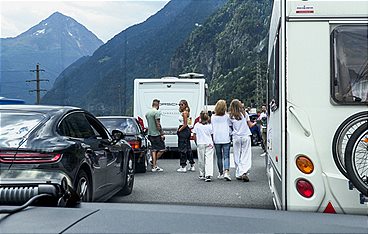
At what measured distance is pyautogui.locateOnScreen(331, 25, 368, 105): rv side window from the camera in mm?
4852

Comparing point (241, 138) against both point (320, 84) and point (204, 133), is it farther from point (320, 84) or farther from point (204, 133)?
point (320, 84)

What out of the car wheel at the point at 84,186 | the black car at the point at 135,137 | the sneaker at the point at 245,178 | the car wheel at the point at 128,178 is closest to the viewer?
the car wheel at the point at 84,186

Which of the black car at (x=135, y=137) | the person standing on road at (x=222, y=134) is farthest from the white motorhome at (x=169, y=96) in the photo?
the person standing on road at (x=222, y=134)

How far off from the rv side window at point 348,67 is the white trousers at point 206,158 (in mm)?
6403

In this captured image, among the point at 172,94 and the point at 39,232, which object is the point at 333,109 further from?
the point at 172,94

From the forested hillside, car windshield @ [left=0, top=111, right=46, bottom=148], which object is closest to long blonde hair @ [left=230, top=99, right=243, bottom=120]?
Answer: car windshield @ [left=0, top=111, right=46, bottom=148]

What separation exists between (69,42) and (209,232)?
537 inches

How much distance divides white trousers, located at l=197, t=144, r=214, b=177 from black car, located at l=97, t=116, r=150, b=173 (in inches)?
79.4

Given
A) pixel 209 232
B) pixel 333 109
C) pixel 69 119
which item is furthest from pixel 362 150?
pixel 69 119

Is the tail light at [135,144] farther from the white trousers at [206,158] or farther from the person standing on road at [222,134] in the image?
the person standing on road at [222,134]

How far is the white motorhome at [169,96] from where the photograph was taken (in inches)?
699

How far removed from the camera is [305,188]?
4891mm

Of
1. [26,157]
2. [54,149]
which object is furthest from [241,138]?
[26,157]

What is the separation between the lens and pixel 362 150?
4438 mm
